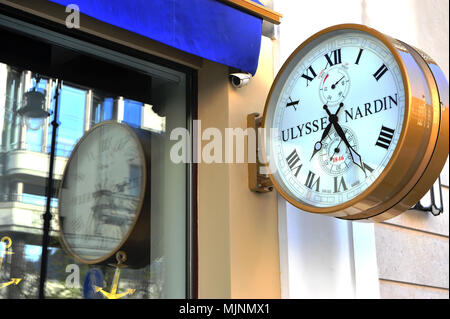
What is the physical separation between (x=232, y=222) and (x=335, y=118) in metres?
0.70

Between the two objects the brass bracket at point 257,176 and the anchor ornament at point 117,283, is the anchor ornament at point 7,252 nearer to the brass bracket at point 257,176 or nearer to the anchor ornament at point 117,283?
the anchor ornament at point 117,283

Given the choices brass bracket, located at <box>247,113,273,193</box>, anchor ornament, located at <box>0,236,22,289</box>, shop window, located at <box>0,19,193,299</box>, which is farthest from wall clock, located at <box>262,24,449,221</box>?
anchor ornament, located at <box>0,236,22,289</box>

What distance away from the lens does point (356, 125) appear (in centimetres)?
260

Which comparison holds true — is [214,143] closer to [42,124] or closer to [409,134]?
[42,124]

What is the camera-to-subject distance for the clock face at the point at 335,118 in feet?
8.21

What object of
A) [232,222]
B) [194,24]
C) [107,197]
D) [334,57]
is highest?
[194,24]

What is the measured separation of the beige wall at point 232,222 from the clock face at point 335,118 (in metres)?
0.32

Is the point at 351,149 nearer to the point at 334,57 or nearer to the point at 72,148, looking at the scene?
the point at 334,57

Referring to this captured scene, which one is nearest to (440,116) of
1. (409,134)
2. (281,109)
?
(409,134)

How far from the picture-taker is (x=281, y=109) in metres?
2.88

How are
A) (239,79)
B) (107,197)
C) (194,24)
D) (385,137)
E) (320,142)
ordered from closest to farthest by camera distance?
(385,137), (320,142), (194,24), (107,197), (239,79)

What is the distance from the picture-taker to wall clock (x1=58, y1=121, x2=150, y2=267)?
281 cm

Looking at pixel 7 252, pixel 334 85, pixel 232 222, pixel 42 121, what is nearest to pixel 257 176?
pixel 232 222
